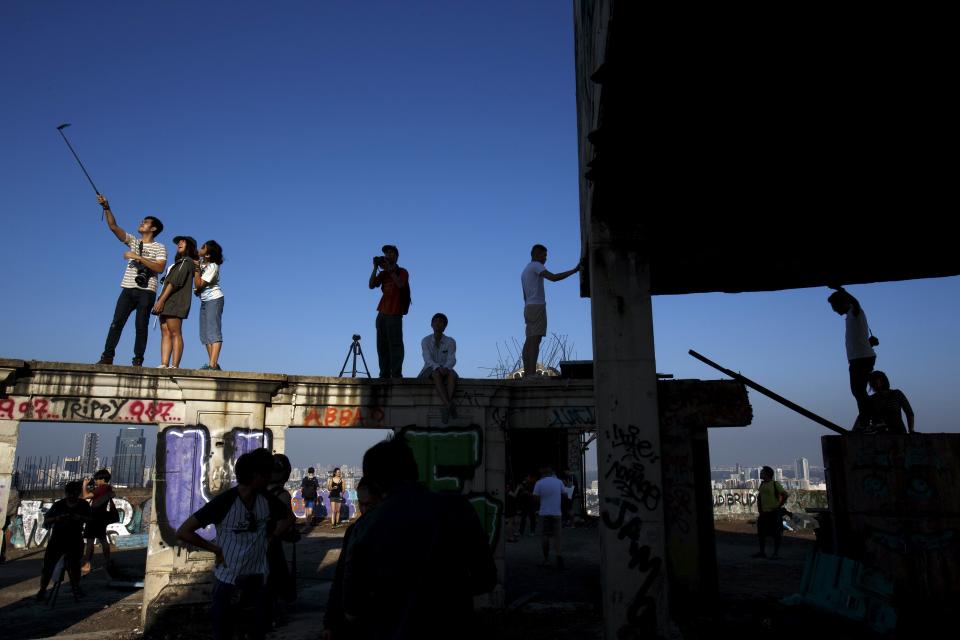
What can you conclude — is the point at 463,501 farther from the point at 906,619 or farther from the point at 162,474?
the point at 162,474

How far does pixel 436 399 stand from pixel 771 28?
6847 millimetres

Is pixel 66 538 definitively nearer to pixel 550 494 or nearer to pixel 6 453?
pixel 6 453

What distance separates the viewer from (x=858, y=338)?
8.98m

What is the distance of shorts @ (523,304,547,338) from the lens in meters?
10.4

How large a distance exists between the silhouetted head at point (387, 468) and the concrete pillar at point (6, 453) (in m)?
7.90

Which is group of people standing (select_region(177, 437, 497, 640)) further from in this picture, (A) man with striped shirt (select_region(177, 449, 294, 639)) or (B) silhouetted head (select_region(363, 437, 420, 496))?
(A) man with striped shirt (select_region(177, 449, 294, 639))

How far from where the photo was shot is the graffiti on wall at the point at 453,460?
30.3 feet

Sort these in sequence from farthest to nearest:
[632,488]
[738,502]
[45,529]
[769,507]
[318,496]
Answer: [738,502] < [318,496] < [45,529] < [769,507] < [632,488]

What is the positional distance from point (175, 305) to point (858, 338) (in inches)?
400

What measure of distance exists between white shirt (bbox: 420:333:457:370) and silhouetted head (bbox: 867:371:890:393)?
6098 mm

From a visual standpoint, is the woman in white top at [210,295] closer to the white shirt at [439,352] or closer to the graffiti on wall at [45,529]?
the white shirt at [439,352]

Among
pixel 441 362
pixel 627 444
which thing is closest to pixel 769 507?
pixel 627 444

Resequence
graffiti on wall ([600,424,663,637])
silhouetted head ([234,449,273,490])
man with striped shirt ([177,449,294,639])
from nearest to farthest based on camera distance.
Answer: man with striped shirt ([177,449,294,639])
silhouetted head ([234,449,273,490])
graffiti on wall ([600,424,663,637])

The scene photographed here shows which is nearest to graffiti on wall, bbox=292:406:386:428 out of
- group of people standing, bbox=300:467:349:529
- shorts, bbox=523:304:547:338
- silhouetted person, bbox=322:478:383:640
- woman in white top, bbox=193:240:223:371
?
woman in white top, bbox=193:240:223:371
